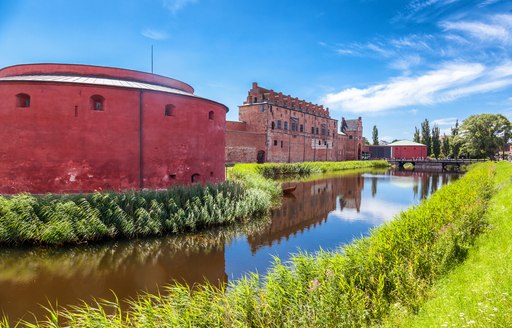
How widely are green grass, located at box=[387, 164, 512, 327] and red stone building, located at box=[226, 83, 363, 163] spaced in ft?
81.0

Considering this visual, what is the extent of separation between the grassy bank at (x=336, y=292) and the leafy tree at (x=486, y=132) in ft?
129

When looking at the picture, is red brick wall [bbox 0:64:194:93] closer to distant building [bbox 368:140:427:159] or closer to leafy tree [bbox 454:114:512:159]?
leafy tree [bbox 454:114:512:159]

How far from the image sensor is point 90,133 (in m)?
10.1

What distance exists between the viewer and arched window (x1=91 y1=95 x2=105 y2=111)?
10.3 metres

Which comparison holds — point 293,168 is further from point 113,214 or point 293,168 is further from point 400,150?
point 400,150

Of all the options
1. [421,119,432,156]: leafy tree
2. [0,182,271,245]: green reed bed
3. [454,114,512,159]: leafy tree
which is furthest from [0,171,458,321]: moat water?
[421,119,432,156]: leafy tree

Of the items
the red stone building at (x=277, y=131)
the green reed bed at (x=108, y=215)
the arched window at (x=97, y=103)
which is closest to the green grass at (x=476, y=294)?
the green reed bed at (x=108, y=215)

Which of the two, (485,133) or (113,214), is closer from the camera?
(113,214)

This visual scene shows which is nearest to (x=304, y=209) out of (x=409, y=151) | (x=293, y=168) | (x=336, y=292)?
(x=336, y=292)

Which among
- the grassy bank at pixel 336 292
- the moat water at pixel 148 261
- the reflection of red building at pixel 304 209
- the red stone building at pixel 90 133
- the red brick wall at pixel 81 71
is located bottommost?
the moat water at pixel 148 261

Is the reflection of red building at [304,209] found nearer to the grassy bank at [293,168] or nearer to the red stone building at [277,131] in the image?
the grassy bank at [293,168]

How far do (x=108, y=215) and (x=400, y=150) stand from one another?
57.2m

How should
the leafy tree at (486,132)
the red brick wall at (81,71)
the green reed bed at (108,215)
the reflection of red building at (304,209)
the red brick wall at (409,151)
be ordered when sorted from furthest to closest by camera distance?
the red brick wall at (409,151) < the leafy tree at (486,132) < the red brick wall at (81,71) < the reflection of red building at (304,209) < the green reed bed at (108,215)

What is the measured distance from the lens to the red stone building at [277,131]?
3066cm
